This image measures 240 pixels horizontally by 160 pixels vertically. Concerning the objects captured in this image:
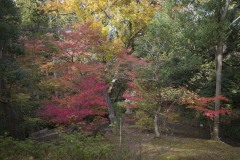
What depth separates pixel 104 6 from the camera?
1327cm

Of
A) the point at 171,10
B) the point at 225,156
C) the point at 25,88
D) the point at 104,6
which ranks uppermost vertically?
the point at 104,6

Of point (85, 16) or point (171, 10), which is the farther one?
point (85, 16)

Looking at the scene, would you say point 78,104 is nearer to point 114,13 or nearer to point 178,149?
point 178,149

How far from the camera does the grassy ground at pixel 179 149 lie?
24.5ft

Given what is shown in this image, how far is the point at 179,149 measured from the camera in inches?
335

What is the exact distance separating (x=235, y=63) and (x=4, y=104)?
37.7 ft

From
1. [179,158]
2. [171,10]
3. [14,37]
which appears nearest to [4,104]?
[14,37]

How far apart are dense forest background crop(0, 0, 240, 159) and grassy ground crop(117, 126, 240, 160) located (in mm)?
868

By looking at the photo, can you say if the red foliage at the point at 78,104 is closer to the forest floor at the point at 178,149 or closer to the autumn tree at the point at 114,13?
the forest floor at the point at 178,149

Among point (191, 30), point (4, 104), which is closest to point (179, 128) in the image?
point (191, 30)

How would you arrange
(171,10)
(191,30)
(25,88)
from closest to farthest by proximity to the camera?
(191,30)
(171,10)
(25,88)

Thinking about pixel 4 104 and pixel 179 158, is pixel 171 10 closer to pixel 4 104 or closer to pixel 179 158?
pixel 179 158

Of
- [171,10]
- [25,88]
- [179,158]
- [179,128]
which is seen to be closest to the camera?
[179,158]

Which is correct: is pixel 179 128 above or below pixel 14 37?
below
